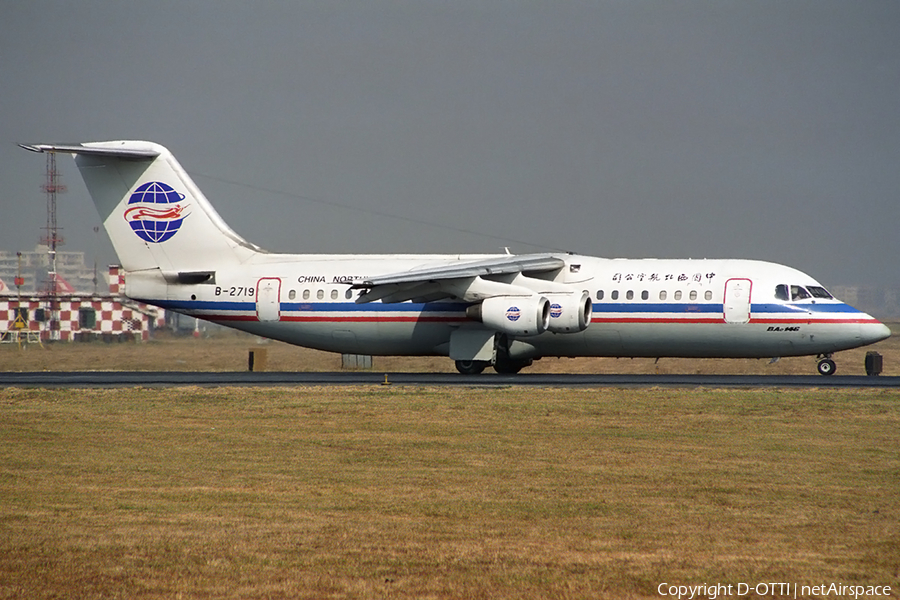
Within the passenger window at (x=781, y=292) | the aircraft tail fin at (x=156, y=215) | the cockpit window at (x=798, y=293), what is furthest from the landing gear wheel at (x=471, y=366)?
the cockpit window at (x=798, y=293)

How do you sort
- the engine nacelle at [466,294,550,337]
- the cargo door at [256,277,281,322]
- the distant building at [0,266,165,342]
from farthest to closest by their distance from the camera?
1. the distant building at [0,266,165,342]
2. the cargo door at [256,277,281,322]
3. the engine nacelle at [466,294,550,337]

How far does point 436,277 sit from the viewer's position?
2520 centimetres

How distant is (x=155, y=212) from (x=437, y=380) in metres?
9.65

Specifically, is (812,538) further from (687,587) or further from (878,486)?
(878,486)

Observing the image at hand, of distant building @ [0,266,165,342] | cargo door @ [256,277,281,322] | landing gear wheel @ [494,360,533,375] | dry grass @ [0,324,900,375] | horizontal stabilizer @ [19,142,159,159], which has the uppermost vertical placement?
horizontal stabilizer @ [19,142,159,159]

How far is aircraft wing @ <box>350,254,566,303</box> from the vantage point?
82.3ft

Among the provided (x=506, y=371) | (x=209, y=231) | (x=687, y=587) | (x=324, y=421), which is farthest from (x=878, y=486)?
(x=209, y=231)

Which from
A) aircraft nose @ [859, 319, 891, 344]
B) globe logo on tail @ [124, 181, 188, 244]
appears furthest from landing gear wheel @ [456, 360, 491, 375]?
A: aircraft nose @ [859, 319, 891, 344]

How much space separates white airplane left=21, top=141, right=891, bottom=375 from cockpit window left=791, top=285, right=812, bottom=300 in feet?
0.09

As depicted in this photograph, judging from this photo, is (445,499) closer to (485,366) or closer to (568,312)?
(568,312)

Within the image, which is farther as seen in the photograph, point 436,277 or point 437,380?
point 436,277

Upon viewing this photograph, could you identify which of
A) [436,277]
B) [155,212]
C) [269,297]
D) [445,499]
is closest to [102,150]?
[155,212]

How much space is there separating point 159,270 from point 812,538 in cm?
2303

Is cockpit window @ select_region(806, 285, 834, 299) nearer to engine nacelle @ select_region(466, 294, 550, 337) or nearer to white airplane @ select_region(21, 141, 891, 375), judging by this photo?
white airplane @ select_region(21, 141, 891, 375)
